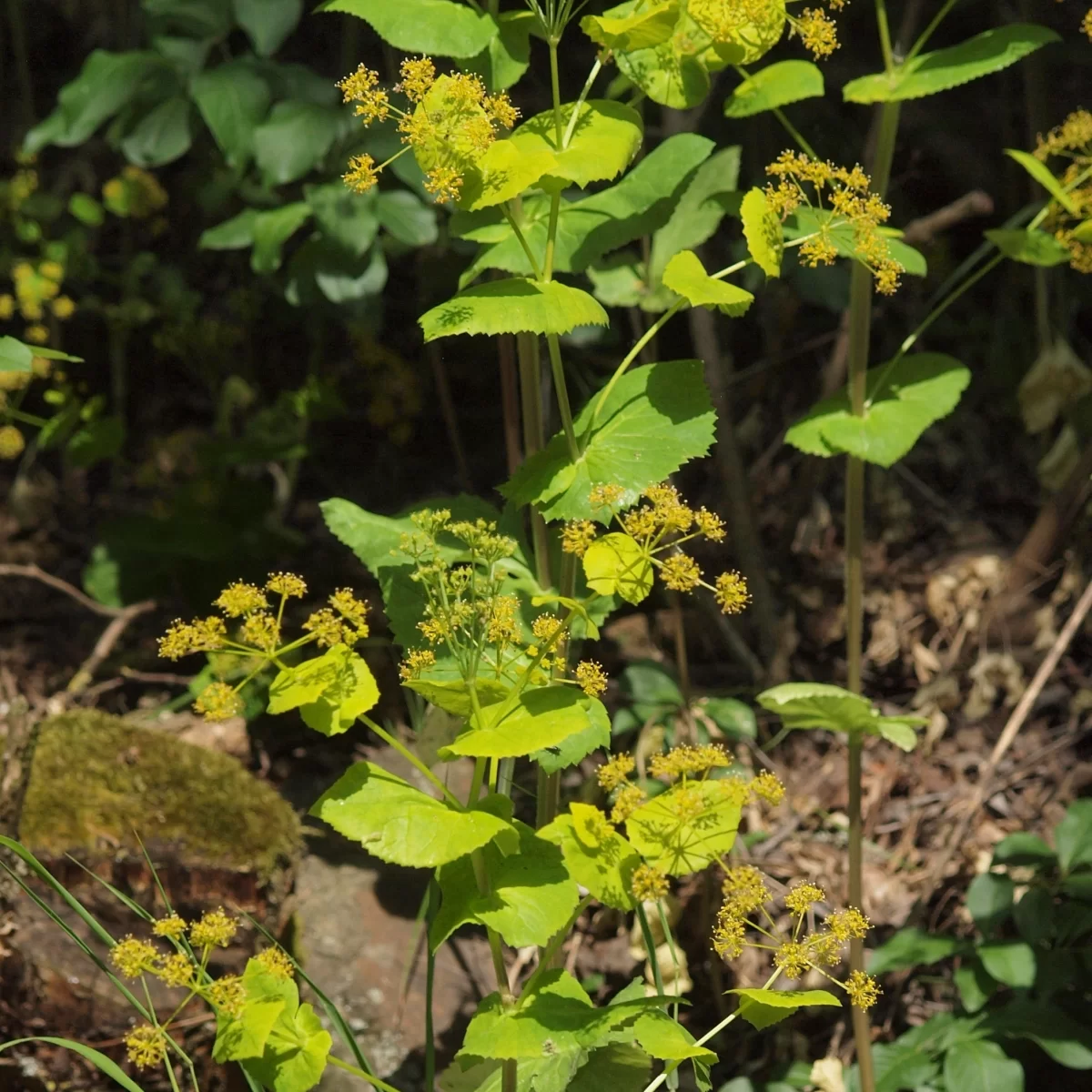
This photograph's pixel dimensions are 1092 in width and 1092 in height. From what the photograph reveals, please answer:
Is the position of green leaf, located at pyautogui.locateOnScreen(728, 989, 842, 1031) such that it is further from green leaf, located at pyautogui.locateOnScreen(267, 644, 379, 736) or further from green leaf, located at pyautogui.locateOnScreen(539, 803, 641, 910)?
green leaf, located at pyautogui.locateOnScreen(267, 644, 379, 736)

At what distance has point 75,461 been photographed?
3.01 meters

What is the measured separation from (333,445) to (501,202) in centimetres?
219

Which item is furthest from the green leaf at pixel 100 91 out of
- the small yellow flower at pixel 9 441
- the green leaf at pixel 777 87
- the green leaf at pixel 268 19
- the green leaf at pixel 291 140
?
the green leaf at pixel 777 87

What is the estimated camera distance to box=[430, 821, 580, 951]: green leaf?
126 cm

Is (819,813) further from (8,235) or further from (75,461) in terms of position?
(8,235)

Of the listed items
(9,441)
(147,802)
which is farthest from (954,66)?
(9,441)

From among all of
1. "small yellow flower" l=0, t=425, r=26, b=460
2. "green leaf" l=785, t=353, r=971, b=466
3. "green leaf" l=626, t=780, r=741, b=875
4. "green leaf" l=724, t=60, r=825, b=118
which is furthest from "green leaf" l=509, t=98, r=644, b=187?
"small yellow flower" l=0, t=425, r=26, b=460

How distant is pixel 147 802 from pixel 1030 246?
65.8 inches

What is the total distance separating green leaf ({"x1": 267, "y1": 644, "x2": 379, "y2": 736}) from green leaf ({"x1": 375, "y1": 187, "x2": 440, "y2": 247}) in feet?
4.37

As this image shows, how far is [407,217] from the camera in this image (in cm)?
244

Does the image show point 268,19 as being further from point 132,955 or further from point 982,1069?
point 982,1069

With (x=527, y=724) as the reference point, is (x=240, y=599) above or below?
above

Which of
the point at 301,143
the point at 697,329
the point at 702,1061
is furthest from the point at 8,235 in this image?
the point at 702,1061

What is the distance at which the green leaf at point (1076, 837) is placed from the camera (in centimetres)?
204
